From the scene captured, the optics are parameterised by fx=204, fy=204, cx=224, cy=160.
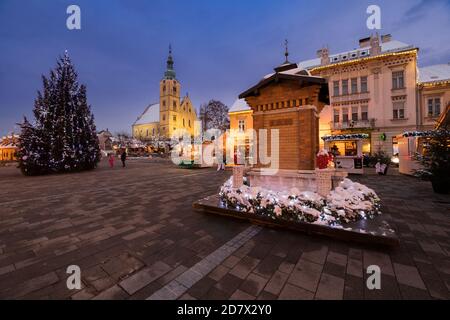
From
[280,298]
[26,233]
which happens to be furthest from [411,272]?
[26,233]

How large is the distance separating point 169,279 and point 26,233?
4280 mm

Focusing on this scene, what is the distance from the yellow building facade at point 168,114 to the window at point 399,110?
204 ft

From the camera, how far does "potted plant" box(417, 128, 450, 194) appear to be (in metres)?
8.82

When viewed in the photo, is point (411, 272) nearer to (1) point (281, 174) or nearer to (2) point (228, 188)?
(1) point (281, 174)

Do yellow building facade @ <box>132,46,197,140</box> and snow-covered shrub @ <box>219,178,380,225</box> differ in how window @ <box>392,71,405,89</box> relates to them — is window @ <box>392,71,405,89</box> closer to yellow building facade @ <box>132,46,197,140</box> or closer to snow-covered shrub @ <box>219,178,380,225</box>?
snow-covered shrub @ <box>219,178,380,225</box>

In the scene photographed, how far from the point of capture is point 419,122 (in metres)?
25.4

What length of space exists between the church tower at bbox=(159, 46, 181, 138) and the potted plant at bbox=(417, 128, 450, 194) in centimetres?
7229

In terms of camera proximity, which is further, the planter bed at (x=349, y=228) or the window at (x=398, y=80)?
the window at (x=398, y=80)

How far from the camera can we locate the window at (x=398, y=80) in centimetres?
2581

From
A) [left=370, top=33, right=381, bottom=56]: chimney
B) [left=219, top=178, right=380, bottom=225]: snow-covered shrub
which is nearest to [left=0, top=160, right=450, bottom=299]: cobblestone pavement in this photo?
[left=219, top=178, right=380, bottom=225]: snow-covered shrub

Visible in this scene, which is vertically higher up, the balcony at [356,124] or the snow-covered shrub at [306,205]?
the balcony at [356,124]

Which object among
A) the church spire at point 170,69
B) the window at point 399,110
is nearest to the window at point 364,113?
the window at point 399,110

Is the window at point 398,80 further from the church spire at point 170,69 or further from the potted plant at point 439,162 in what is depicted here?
the church spire at point 170,69

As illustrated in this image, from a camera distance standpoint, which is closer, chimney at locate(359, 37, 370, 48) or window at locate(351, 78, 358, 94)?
window at locate(351, 78, 358, 94)
